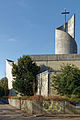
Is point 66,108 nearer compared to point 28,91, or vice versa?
point 66,108

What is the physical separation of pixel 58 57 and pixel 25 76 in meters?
9.02

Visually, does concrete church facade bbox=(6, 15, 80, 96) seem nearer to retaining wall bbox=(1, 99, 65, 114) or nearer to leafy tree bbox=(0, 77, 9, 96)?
leafy tree bbox=(0, 77, 9, 96)

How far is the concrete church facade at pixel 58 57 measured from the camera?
1275 inches

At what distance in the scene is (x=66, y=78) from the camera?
25.3 meters

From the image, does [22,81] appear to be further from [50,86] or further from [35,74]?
[50,86]

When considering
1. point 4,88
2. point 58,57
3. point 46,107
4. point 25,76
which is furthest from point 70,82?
point 4,88

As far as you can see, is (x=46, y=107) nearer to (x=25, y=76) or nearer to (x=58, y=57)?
(x=25, y=76)

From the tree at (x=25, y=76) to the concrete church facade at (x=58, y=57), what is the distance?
253 cm

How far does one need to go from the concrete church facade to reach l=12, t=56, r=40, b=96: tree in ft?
8.31

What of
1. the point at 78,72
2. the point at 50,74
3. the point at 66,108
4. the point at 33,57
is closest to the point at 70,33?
the point at 33,57

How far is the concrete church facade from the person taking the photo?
106 feet

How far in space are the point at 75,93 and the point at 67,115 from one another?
16.0ft

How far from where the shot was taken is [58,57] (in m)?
42.9

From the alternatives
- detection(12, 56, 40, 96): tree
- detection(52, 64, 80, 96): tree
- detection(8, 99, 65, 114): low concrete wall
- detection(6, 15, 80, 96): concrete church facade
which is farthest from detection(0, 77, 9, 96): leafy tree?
detection(8, 99, 65, 114): low concrete wall
